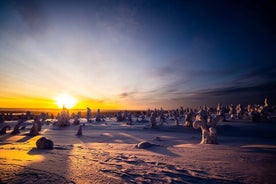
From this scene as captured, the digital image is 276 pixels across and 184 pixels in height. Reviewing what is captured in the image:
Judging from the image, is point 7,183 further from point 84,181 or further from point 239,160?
point 239,160

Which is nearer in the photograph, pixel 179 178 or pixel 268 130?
pixel 179 178

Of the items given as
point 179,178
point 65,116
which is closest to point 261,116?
point 179,178

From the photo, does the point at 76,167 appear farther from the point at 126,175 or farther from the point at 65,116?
the point at 65,116

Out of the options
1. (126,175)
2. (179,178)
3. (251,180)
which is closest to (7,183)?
(126,175)

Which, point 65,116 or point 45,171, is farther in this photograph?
point 65,116

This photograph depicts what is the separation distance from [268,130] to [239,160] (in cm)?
2078

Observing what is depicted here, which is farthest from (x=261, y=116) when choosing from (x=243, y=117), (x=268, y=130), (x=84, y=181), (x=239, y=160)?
(x=84, y=181)

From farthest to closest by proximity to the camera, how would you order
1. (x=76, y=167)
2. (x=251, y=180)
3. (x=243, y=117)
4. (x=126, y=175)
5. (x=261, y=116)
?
1. (x=243, y=117)
2. (x=261, y=116)
3. (x=76, y=167)
4. (x=126, y=175)
5. (x=251, y=180)

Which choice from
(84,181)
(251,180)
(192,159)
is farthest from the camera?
(192,159)

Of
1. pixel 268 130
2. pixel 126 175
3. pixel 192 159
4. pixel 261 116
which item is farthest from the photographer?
pixel 261 116

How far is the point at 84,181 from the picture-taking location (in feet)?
14.2

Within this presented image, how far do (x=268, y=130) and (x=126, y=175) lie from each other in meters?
24.4

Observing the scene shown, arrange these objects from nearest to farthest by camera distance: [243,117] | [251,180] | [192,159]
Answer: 1. [251,180]
2. [192,159]
3. [243,117]

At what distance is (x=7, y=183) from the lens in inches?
163
